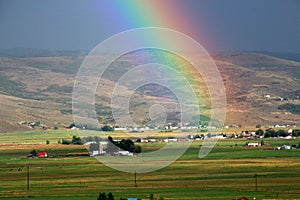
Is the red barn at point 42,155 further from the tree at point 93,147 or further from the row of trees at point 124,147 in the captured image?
the row of trees at point 124,147

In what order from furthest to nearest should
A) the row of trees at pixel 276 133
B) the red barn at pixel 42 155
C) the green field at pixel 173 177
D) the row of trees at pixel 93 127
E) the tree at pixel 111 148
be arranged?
1. the row of trees at pixel 93 127
2. the row of trees at pixel 276 133
3. the tree at pixel 111 148
4. the red barn at pixel 42 155
5. the green field at pixel 173 177

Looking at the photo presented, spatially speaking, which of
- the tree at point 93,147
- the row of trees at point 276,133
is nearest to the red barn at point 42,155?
the tree at point 93,147

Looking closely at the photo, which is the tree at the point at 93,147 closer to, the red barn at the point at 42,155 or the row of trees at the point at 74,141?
the red barn at the point at 42,155

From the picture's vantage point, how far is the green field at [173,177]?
54.6 m

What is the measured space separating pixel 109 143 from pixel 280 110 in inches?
2930

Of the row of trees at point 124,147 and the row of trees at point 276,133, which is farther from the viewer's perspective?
the row of trees at point 276,133

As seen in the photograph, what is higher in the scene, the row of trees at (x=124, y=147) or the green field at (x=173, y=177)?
the row of trees at (x=124, y=147)

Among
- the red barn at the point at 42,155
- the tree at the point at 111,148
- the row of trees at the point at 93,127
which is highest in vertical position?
the row of trees at the point at 93,127

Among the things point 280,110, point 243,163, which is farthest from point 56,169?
point 280,110

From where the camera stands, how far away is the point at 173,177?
66.2m

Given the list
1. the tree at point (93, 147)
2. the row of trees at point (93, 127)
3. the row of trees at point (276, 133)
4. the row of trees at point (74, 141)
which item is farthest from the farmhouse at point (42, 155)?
the row of trees at point (93, 127)

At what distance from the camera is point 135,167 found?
75.3 meters

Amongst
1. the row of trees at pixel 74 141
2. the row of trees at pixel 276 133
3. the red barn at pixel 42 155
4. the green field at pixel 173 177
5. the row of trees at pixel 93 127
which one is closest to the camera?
the green field at pixel 173 177

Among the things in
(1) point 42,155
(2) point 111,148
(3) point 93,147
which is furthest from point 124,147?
(1) point 42,155
